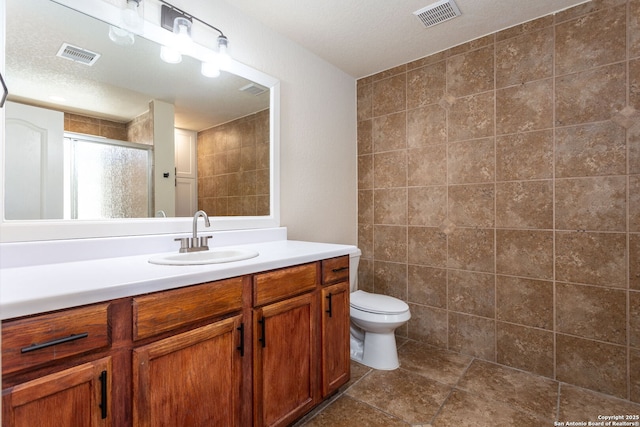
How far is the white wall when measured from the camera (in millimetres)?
1895

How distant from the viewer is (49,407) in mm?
763

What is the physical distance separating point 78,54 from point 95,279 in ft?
3.34

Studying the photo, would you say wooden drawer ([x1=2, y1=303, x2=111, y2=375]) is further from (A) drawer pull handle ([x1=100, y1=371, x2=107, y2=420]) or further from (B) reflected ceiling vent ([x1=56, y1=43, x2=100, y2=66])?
(B) reflected ceiling vent ([x1=56, y1=43, x2=100, y2=66])

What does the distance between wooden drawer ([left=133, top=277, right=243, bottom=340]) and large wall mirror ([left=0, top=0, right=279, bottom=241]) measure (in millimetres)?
622

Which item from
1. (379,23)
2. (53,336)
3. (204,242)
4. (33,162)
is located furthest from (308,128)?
(53,336)

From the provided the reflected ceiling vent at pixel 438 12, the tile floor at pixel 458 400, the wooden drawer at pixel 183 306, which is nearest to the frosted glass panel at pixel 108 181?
the wooden drawer at pixel 183 306

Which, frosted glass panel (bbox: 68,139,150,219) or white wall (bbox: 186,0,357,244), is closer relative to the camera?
frosted glass panel (bbox: 68,139,150,219)

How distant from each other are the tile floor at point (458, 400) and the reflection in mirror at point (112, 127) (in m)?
1.24

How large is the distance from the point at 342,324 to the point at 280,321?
0.46 metres

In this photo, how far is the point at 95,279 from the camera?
912 mm

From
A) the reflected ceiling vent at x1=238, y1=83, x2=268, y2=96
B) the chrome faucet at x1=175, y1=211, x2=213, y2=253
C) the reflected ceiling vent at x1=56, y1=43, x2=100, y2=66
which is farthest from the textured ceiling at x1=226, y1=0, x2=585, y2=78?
the chrome faucet at x1=175, y1=211, x2=213, y2=253

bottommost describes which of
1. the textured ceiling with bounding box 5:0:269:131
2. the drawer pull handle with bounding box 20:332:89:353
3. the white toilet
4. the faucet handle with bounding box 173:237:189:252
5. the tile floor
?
the tile floor

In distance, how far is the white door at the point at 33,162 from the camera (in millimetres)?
1154

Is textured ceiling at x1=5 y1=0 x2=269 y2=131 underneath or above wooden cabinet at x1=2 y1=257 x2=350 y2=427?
above
